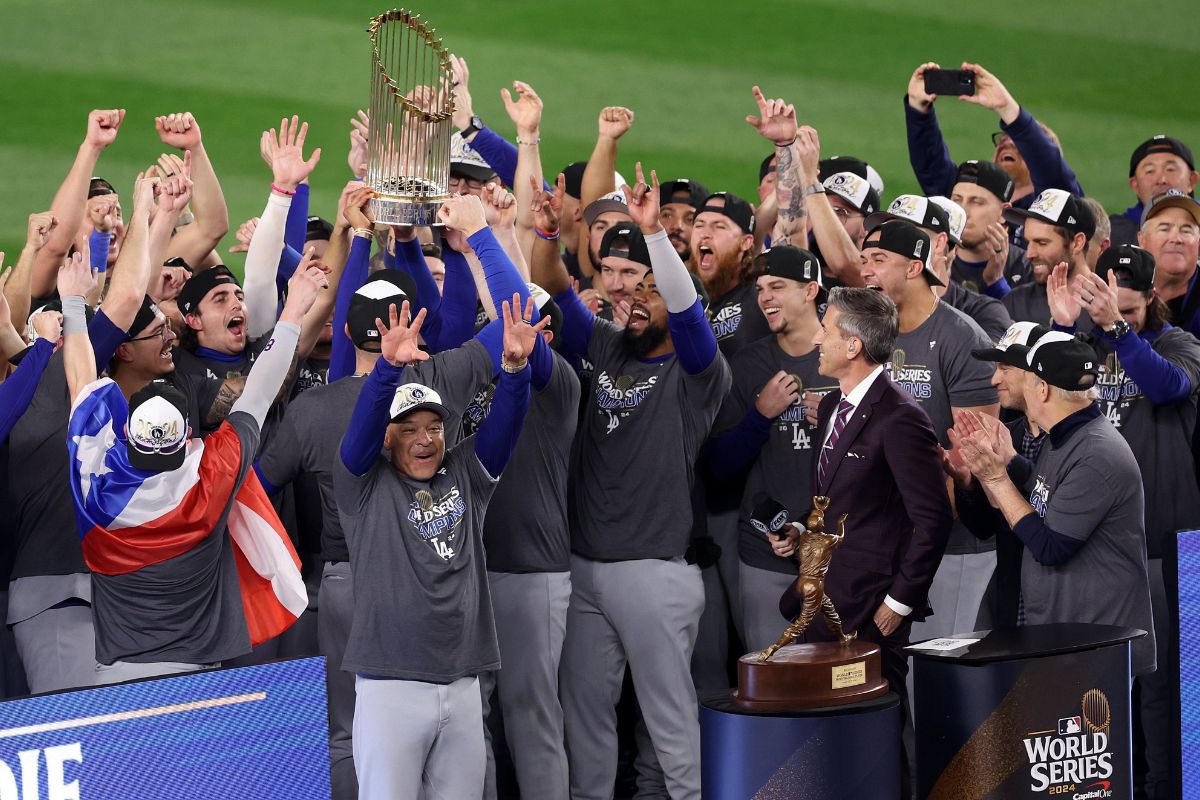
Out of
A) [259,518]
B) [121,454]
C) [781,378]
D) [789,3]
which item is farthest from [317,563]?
[789,3]

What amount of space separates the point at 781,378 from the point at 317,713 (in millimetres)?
2162

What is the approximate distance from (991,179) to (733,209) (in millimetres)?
1593

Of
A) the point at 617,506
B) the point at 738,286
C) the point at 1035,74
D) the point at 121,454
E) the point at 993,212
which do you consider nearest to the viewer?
the point at 121,454

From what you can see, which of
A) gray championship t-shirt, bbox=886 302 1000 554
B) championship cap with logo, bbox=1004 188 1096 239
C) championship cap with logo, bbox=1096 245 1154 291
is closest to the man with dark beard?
gray championship t-shirt, bbox=886 302 1000 554

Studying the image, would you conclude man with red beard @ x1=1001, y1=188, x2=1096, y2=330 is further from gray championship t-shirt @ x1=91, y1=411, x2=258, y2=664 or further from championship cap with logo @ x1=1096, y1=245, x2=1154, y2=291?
gray championship t-shirt @ x1=91, y1=411, x2=258, y2=664

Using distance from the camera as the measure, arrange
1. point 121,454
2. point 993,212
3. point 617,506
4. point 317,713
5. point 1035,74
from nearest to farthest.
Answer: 1. point 317,713
2. point 121,454
3. point 617,506
4. point 993,212
5. point 1035,74

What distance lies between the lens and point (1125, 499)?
5.17m

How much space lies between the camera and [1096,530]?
520 cm

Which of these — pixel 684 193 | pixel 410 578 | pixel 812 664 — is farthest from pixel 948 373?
pixel 410 578

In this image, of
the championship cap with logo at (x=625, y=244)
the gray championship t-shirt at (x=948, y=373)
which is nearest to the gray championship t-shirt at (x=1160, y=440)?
the gray championship t-shirt at (x=948, y=373)

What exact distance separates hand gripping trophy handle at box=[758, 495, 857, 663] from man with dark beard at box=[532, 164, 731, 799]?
3.57ft

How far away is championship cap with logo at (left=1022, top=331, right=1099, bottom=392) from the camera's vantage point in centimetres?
513

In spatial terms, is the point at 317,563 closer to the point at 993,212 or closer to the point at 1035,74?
the point at 993,212

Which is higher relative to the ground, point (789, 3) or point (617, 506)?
point (789, 3)
